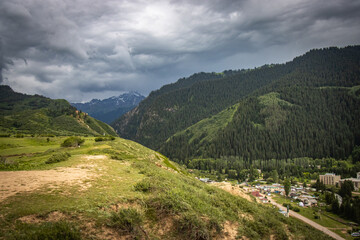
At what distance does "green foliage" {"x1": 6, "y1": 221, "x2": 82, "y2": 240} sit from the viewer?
33.6ft

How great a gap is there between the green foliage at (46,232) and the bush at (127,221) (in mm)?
2397

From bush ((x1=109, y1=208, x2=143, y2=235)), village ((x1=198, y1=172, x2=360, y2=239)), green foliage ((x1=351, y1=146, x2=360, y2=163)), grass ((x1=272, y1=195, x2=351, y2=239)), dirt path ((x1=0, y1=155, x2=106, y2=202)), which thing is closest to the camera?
bush ((x1=109, y1=208, x2=143, y2=235))

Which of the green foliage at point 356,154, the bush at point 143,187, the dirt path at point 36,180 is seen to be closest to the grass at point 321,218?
the bush at point 143,187

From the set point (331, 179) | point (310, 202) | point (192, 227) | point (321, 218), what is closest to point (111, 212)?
point (192, 227)

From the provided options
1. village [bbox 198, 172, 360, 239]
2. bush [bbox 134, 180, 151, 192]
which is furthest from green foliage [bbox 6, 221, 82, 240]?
village [bbox 198, 172, 360, 239]

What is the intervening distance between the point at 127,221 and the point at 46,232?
4.76 metres

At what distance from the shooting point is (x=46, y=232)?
10688 millimetres

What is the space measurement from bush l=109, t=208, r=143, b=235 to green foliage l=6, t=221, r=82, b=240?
240 centimetres

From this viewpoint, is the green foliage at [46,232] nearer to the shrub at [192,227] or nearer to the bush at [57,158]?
the shrub at [192,227]

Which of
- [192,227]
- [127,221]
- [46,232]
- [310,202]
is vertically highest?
→ [46,232]

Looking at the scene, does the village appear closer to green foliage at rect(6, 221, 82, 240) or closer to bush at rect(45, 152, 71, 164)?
bush at rect(45, 152, 71, 164)

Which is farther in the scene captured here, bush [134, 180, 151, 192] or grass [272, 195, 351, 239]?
grass [272, 195, 351, 239]

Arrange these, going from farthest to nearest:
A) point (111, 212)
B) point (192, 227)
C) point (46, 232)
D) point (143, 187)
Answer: point (143, 187)
point (192, 227)
point (111, 212)
point (46, 232)

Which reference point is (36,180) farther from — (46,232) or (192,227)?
(192,227)
